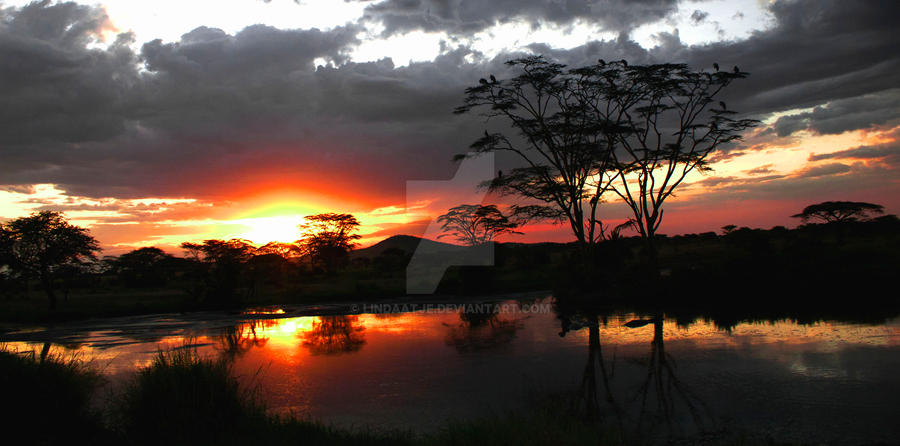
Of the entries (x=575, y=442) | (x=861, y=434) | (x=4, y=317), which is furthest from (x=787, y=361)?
(x=4, y=317)

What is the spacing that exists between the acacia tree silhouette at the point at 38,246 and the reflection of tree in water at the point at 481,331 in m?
19.6

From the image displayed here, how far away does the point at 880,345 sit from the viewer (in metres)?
10.5

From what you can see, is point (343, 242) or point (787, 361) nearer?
point (787, 361)

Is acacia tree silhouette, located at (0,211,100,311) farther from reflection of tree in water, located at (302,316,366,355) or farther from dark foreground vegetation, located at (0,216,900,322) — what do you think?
reflection of tree in water, located at (302,316,366,355)

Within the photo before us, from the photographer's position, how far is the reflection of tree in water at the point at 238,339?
13205 mm

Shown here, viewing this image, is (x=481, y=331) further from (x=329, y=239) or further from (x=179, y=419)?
(x=329, y=239)

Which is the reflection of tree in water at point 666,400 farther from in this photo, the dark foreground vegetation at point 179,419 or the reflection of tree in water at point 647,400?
the dark foreground vegetation at point 179,419

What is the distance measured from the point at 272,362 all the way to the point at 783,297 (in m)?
16.8

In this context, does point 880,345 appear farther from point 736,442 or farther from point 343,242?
point 343,242

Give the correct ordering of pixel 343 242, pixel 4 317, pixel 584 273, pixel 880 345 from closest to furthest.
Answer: pixel 880 345 → pixel 4 317 → pixel 584 273 → pixel 343 242

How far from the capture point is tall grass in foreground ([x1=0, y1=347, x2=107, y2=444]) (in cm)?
582

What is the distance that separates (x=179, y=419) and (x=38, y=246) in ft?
81.7

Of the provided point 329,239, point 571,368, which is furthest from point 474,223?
point 571,368

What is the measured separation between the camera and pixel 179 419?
18.9 ft
